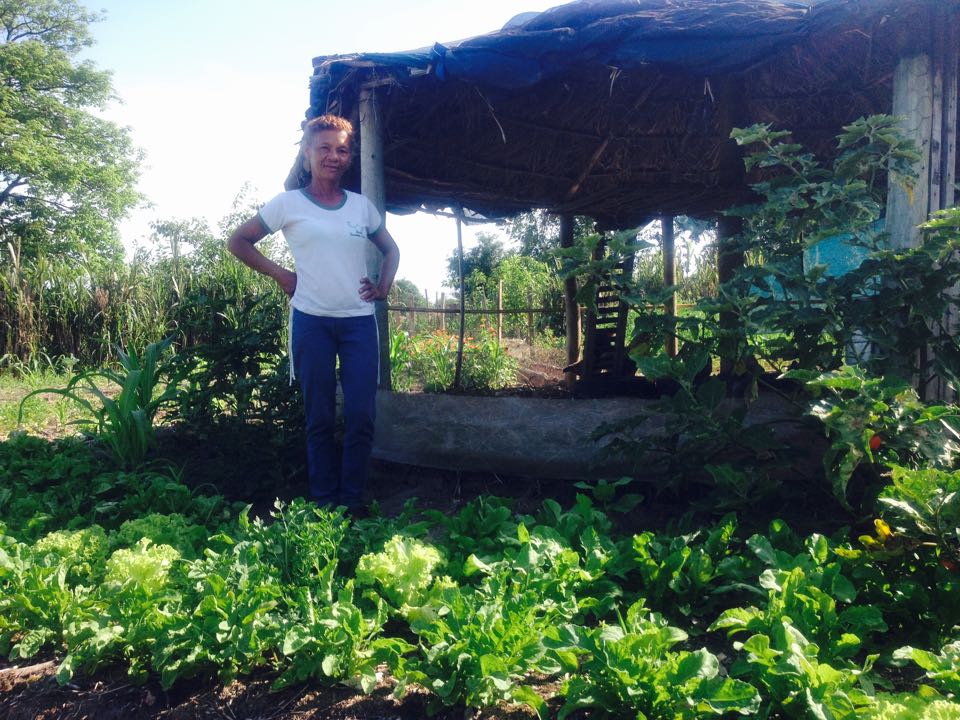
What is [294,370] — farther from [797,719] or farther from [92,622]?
[797,719]

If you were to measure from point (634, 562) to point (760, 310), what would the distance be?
1.05 meters

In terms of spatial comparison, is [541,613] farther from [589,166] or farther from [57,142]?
[57,142]

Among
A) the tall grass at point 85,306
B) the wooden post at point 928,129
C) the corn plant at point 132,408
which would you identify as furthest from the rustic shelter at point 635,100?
the tall grass at point 85,306

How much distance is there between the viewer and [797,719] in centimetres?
167

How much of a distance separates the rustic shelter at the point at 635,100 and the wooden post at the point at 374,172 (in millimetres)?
11

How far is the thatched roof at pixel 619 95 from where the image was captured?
3.38 metres

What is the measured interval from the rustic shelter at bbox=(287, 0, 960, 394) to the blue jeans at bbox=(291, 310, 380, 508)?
1.32 meters

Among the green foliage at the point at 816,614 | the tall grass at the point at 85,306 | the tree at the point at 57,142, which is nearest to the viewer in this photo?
the green foliage at the point at 816,614

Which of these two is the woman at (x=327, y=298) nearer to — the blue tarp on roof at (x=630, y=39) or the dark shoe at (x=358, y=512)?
the dark shoe at (x=358, y=512)

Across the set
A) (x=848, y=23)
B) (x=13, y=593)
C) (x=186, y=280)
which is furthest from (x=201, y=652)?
(x=186, y=280)

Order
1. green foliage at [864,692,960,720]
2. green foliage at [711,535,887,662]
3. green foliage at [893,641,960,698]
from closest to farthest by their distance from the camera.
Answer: green foliage at [864,692,960,720]
green foliage at [893,641,960,698]
green foliage at [711,535,887,662]

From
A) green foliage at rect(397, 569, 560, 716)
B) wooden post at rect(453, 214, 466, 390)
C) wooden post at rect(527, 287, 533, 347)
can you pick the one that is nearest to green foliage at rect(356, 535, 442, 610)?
green foliage at rect(397, 569, 560, 716)

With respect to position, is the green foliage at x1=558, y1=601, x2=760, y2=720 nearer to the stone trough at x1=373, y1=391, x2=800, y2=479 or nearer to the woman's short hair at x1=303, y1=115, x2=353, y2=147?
the stone trough at x1=373, y1=391, x2=800, y2=479

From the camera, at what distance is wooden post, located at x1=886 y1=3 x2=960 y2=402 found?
336 centimetres
